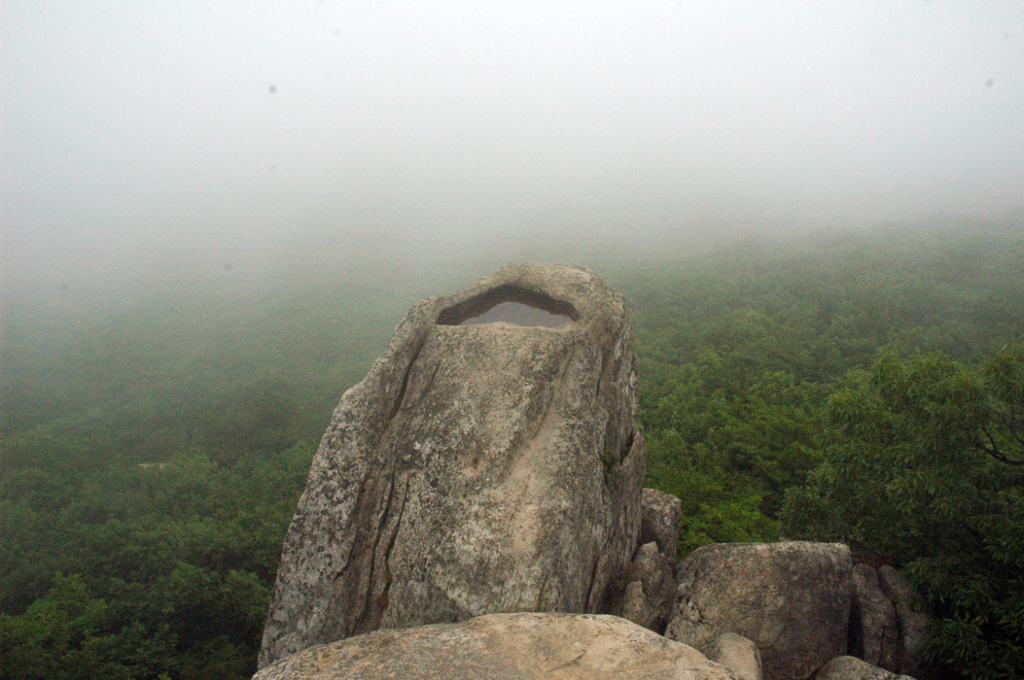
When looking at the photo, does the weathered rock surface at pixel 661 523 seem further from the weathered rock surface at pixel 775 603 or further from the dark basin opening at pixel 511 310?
the dark basin opening at pixel 511 310

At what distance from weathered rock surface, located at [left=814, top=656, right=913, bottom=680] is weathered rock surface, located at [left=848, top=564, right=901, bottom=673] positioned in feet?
2.89

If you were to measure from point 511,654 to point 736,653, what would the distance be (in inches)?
127

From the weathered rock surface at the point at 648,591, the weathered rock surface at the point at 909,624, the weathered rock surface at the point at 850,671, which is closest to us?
the weathered rock surface at the point at 850,671

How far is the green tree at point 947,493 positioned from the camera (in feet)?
28.7

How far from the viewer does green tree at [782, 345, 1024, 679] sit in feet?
28.7

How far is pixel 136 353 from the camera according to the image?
57188mm

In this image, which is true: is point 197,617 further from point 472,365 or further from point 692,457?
point 692,457

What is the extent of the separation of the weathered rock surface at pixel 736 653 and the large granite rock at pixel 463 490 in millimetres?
1513

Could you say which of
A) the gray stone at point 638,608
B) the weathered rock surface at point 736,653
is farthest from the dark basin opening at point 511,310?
the weathered rock surface at point 736,653

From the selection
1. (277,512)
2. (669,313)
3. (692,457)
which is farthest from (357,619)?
(669,313)

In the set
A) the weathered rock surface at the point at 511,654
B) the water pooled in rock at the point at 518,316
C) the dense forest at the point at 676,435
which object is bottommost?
the dense forest at the point at 676,435

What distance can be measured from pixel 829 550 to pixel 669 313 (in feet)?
117

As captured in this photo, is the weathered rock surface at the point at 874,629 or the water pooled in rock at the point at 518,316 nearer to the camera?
the weathered rock surface at the point at 874,629

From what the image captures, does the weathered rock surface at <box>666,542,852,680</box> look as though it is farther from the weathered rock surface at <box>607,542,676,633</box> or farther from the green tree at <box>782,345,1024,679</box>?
the green tree at <box>782,345,1024,679</box>
